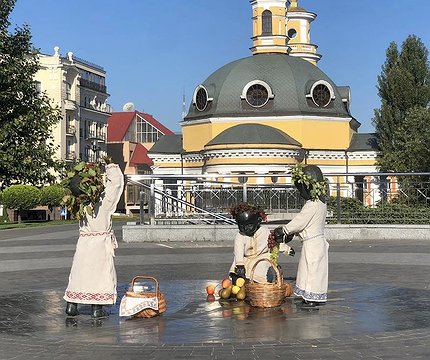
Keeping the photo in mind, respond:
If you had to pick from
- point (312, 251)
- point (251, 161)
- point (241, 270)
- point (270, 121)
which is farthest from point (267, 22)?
point (312, 251)

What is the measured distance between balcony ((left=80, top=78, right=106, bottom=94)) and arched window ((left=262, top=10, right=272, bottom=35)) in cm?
2750

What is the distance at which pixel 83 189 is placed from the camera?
30.1ft

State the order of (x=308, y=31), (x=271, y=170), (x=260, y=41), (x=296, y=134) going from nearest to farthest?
(x=271, y=170) → (x=296, y=134) → (x=260, y=41) → (x=308, y=31)

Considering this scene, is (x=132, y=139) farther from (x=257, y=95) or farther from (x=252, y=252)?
(x=252, y=252)

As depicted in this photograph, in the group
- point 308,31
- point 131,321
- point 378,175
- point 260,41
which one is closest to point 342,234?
point 378,175

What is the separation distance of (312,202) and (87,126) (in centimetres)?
7766

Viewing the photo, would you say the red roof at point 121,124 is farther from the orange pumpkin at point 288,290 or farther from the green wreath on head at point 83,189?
the green wreath on head at point 83,189

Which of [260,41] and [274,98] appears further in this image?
[260,41]

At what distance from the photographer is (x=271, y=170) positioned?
52.4 metres

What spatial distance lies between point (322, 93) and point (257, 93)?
5183 millimetres

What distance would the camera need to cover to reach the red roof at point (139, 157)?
89.5 meters

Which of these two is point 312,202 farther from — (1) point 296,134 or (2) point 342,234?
(1) point 296,134

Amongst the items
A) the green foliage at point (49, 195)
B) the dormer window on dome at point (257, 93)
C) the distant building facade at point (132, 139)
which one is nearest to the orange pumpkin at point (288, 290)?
the green foliage at point (49, 195)

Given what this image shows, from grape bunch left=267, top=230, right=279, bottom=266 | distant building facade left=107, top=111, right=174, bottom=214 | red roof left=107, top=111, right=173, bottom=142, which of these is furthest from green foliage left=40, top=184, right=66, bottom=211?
grape bunch left=267, top=230, right=279, bottom=266
